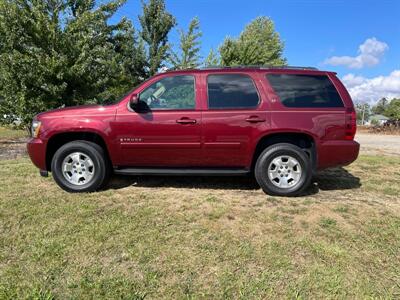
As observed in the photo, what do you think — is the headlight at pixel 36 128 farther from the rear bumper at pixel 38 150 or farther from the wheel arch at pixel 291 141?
the wheel arch at pixel 291 141

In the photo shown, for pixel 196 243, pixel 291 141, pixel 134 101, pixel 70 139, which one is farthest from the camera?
pixel 70 139

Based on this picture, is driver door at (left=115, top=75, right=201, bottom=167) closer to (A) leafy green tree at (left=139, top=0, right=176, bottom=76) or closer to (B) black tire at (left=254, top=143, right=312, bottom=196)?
(B) black tire at (left=254, top=143, right=312, bottom=196)

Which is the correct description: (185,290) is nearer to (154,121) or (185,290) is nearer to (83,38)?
(154,121)

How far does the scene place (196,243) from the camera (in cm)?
333

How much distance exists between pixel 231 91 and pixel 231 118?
432mm

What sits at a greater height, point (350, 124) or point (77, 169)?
point (350, 124)

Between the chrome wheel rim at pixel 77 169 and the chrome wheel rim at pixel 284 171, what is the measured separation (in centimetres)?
261

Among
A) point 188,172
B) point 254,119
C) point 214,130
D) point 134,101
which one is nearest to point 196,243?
point 188,172

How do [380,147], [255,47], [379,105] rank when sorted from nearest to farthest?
[380,147] → [255,47] → [379,105]

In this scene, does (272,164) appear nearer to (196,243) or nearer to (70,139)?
(196,243)

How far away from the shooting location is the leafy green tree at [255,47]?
2084 cm

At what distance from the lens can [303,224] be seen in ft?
12.4

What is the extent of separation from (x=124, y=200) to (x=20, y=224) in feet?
4.16

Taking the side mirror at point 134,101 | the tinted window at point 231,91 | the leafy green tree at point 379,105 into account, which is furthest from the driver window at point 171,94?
the leafy green tree at point 379,105
